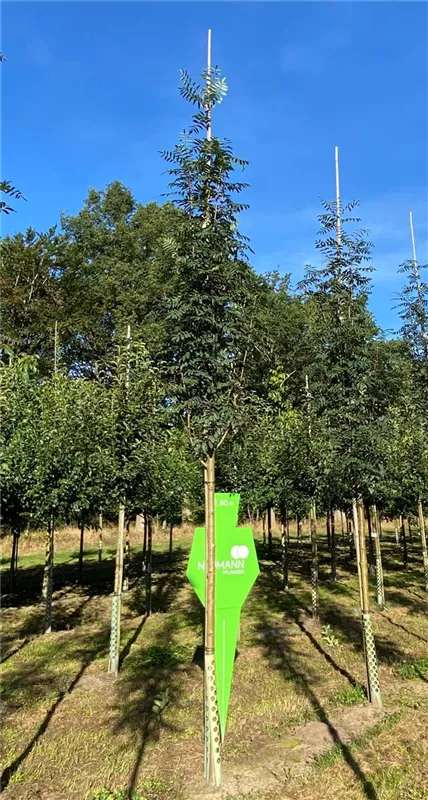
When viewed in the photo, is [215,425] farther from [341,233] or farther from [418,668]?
[418,668]

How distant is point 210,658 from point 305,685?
417 centimetres

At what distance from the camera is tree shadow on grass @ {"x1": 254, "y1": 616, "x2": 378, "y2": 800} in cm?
637

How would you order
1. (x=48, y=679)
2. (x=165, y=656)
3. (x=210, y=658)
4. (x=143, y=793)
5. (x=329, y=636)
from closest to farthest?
(x=143, y=793) → (x=210, y=658) → (x=48, y=679) → (x=165, y=656) → (x=329, y=636)

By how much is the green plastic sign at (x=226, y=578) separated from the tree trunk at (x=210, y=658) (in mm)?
242

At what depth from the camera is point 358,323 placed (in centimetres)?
978

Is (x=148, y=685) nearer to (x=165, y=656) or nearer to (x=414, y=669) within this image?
(x=165, y=656)

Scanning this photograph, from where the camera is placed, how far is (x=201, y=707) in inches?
344

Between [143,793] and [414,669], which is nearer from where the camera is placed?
[143,793]

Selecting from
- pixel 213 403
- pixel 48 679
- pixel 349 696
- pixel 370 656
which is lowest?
pixel 48 679

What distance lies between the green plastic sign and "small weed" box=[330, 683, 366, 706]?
3.05 m

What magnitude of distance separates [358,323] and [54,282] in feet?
89.5

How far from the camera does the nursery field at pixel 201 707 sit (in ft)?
20.9

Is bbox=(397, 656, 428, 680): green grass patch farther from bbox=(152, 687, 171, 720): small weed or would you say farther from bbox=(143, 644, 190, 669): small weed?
bbox=(152, 687, 171, 720): small weed

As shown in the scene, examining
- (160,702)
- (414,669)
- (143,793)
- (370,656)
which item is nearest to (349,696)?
(370,656)
